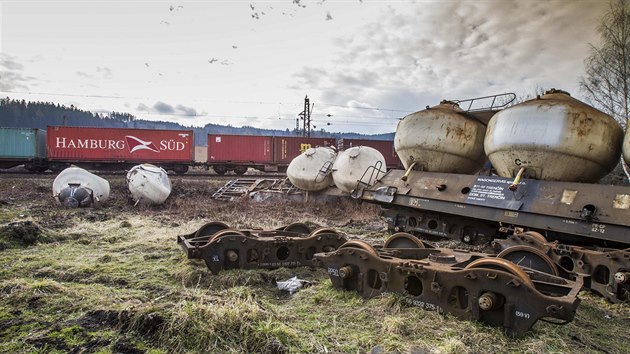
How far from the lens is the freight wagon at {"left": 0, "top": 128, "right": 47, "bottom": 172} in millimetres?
25875

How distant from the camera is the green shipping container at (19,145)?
84.8 feet

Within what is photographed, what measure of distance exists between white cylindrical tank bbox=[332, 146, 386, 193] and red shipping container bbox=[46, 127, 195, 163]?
1805cm

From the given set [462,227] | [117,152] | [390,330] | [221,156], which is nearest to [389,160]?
[221,156]

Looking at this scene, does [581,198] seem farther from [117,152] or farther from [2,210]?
[117,152]

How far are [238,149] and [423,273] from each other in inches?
1013

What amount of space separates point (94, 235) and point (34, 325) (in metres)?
5.00

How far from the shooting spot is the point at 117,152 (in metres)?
26.2

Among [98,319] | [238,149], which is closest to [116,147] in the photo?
[238,149]

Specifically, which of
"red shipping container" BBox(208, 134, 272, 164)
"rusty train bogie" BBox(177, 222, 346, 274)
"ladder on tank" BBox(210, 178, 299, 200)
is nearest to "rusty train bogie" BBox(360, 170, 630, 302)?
"rusty train bogie" BBox(177, 222, 346, 274)

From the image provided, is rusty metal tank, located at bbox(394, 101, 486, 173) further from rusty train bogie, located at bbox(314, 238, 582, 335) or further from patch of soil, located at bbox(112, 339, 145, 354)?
patch of soil, located at bbox(112, 339, 145, 354)

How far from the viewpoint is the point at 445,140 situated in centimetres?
782

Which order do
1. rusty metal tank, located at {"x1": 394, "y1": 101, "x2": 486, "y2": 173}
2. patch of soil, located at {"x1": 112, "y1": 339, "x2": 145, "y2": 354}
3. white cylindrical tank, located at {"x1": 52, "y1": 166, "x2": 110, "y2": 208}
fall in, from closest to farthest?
patch of soil, located at {"x1": 112, "y1": 339, "x2": 145, "y2": 354} → rusty metal tank, located at {"x1": 394, "y1": 101, "x2": 486, "y2": 173} → white cylindrical tank, located at {"x1": 52, "y1": 166, "x2": 110, "y2": 208}

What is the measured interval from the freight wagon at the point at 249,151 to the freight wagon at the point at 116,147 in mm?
1777

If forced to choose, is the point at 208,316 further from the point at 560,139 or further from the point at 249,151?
the point at 249,151
